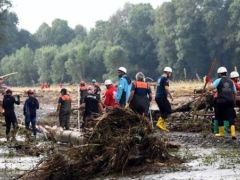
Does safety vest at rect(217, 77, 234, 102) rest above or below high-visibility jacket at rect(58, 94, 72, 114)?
above

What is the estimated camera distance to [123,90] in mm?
15289

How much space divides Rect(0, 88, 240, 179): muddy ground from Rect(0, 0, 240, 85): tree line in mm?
49416

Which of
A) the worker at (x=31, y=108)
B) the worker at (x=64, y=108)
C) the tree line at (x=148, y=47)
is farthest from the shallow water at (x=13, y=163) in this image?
the tree line at (x=148, y=47)

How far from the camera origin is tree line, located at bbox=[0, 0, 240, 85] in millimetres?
82562

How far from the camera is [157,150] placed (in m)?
11.0

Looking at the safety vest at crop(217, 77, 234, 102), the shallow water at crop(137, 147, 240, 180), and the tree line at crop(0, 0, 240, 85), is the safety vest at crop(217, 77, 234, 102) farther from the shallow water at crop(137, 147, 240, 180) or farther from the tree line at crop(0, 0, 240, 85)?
the tree line at crop(0, 0, 240, 85)

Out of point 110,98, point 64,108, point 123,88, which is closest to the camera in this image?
point 123,88

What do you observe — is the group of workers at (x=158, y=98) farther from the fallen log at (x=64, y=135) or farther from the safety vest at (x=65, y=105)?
the safety vest at (x=65, y=105)

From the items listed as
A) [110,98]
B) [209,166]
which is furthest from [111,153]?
[110,98]

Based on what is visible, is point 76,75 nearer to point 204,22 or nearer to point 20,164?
point 204,22

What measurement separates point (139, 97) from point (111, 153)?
4.67 metres

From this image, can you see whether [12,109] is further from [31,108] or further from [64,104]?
[64,104]

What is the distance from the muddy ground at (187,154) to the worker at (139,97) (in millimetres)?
1297

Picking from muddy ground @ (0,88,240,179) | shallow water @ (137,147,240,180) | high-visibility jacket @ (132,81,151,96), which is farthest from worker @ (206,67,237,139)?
high-visibility jacket @ (132,81,151,96)
